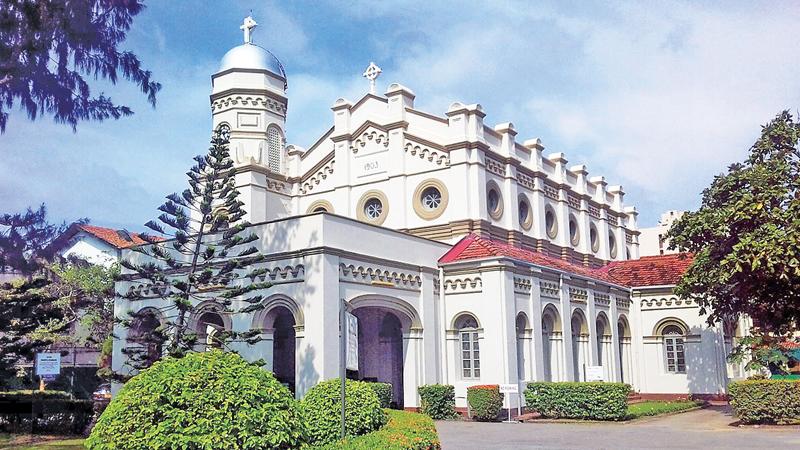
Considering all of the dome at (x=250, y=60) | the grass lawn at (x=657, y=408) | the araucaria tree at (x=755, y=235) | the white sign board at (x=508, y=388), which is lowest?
the grass lawn at (x=657, y=408)

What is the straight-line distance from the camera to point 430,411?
21.9 m

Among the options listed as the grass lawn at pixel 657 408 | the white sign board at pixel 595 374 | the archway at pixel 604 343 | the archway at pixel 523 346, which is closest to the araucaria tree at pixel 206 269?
the archway at pixel 523 346

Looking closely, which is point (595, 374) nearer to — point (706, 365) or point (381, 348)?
point (381, 348)

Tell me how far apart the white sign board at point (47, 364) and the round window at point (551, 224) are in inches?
798

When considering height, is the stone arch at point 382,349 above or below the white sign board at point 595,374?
above

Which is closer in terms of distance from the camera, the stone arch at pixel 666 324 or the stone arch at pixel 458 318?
the stone arch at pixel 458 318

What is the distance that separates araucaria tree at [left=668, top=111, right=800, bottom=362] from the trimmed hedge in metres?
16.8

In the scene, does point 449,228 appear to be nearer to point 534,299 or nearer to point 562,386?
point 534,299

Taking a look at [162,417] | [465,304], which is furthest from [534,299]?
[162,417]

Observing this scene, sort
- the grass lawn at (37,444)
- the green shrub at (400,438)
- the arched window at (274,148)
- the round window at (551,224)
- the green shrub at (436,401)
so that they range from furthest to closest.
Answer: the round window at (551,224) < the arched window at (274,148) < the green shrub at (436,401) < the grass lawn at (37,444) < the green shrub at (400,438)

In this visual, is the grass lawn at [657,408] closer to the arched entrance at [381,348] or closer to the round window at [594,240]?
the arched entrance at [381,348]

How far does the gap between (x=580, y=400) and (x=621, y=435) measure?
381 cm

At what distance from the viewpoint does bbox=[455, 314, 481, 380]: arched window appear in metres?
23.4

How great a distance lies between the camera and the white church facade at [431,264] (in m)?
21.1
